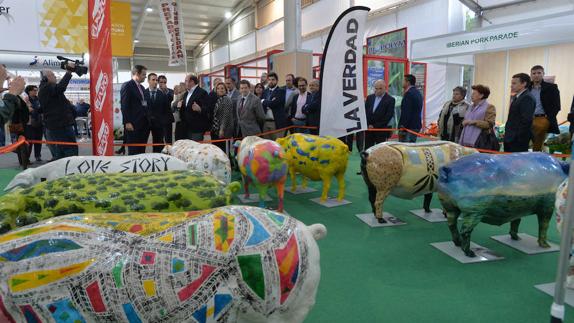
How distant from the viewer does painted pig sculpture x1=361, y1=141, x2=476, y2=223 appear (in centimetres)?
345

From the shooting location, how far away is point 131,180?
2.19m

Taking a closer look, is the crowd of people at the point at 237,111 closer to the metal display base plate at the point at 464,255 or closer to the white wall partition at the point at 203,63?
the metal display base plate at the point at 464,255

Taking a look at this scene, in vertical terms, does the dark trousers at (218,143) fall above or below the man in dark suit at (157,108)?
below

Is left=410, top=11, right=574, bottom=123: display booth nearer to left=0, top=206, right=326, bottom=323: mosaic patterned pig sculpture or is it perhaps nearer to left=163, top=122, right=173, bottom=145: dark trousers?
left=163, top=122, right=173, bottom=145: dark trousers

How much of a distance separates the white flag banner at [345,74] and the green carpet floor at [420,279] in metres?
1.29

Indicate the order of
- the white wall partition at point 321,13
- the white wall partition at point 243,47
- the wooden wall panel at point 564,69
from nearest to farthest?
the wooden wall panel at point 564,69
the white wall partition at point 321,13
the white wall partition at point 243,47

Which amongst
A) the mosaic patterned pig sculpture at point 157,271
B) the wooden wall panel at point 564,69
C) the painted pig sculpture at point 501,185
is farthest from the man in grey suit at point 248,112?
the wooden wall panel at point 564,69

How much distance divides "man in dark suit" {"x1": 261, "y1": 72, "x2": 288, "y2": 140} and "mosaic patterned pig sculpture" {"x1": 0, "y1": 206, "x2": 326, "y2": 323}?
4.98 metres

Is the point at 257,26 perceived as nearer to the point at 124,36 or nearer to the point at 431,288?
the point at 124,36

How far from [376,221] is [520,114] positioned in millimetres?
2067

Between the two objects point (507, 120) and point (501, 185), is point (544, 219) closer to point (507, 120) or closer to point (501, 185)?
point (501, 185)

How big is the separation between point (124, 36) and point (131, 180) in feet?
38.9

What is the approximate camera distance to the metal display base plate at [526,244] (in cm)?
311

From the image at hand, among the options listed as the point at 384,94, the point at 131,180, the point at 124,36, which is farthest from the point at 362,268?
the point at 124,36
